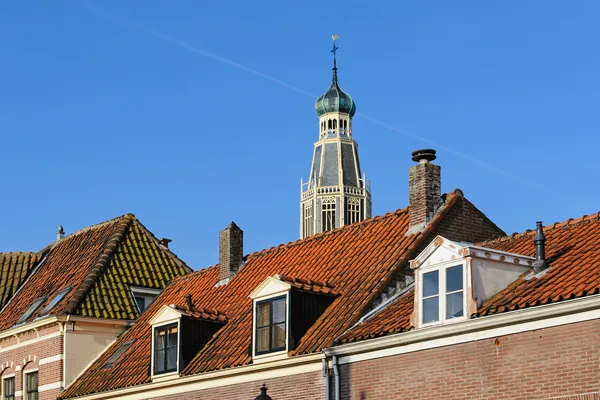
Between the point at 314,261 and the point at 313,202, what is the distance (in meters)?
116

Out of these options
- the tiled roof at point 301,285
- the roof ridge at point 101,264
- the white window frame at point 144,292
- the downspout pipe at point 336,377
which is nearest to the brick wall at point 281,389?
the downspout pipe at point 336,377

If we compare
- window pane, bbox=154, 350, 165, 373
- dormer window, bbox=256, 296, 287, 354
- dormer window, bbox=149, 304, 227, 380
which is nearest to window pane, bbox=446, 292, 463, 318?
dormer window, bbox=256, 296, 287, 354

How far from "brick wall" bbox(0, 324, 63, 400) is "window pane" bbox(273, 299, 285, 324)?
1092 centimetres

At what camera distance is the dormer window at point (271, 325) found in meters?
25.6

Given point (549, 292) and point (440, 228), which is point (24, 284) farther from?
point (549, 292)

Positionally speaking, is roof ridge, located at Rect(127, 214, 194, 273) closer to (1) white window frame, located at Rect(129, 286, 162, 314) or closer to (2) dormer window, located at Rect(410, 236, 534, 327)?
(1) white window frame, located at Rect(129, 286, 162, 314)

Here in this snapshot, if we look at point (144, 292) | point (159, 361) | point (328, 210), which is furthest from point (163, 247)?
point (328, 210)

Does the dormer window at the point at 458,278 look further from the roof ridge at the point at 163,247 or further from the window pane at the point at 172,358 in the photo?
the roof ridge at the point at 163,247

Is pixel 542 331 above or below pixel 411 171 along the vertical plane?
below

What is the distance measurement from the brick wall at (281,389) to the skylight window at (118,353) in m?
6.27

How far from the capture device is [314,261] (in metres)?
29.6

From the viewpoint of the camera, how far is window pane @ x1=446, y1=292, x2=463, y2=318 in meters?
21.3

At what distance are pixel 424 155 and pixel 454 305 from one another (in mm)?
6405

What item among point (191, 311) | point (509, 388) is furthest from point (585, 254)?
point (191, 311)
